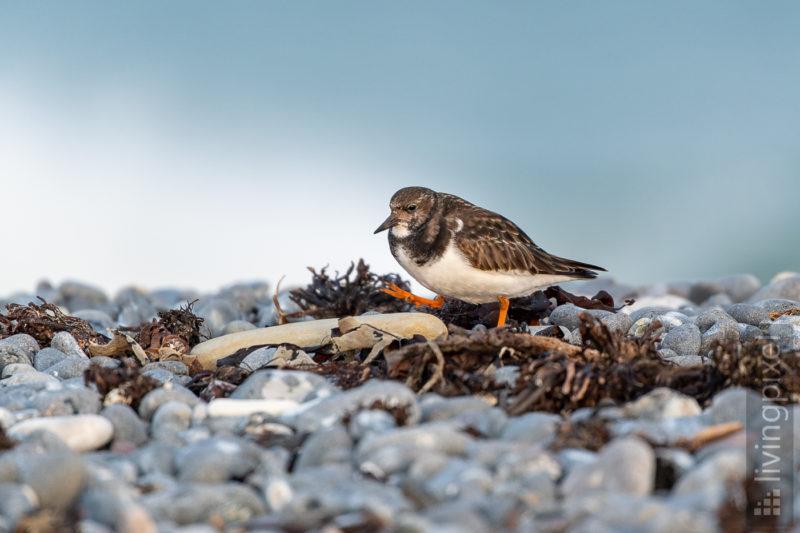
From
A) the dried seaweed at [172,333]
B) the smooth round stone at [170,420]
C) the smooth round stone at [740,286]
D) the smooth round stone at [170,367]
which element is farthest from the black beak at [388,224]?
the smooth round stone at [740,286]

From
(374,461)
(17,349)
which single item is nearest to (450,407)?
(374,461)

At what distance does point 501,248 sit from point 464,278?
0.47m

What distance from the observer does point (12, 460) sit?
3070 millimetres

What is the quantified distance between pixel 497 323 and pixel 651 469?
12.2ft

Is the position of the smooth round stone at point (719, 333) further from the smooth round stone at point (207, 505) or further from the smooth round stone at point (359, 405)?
the smooth round stone at point (207, 505)

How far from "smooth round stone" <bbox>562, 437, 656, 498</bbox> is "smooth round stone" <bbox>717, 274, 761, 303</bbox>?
8622 millimetres

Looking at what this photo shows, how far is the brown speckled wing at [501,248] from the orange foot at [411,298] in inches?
30.8

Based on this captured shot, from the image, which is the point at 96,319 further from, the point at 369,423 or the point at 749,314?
the point at 749,314

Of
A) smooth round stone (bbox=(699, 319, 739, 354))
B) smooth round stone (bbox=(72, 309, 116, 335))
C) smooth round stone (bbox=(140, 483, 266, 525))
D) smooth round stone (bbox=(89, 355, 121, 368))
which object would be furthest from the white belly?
smooth round stone (bbox=(140, 483, 266, 525))

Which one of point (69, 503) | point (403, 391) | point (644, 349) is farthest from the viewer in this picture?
point (644, 349)

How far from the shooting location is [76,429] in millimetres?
3531

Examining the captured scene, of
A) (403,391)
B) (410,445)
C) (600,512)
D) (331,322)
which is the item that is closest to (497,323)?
(331,322)

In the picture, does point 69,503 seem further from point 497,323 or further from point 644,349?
point 497,323

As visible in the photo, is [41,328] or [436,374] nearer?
[436,374]
